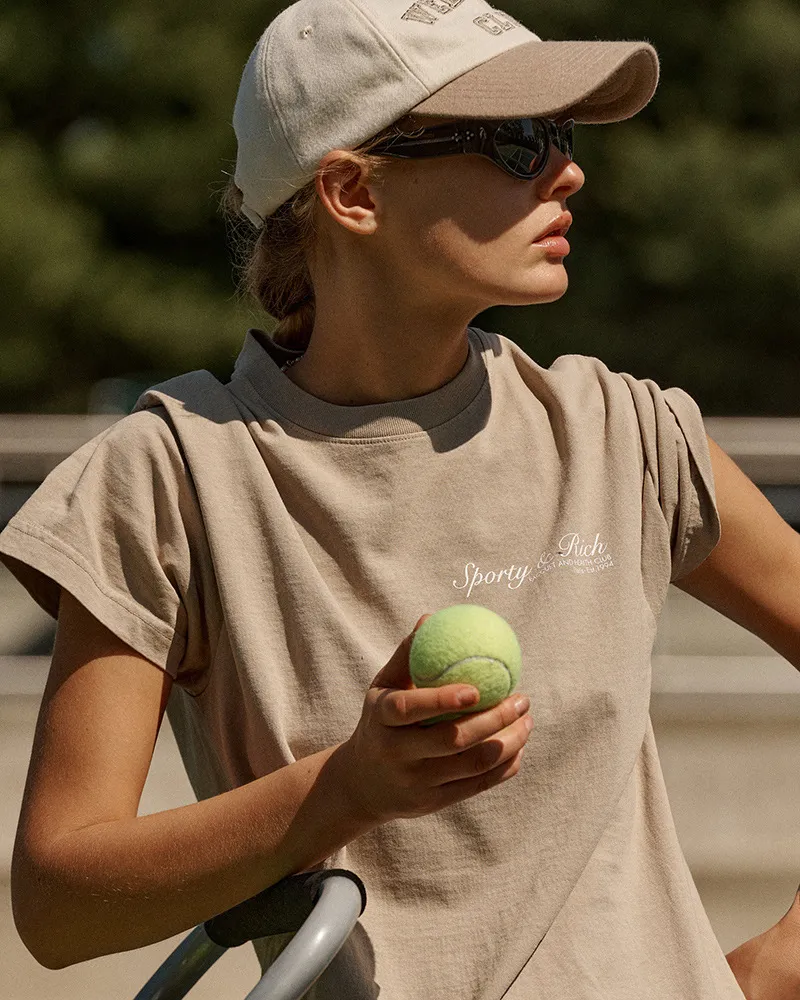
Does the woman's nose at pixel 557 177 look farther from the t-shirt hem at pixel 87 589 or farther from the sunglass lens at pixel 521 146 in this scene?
the t-shirt hem at pixel 87 589

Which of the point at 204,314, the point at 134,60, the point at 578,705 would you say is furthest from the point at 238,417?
the point at 134,60

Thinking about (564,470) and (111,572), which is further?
(564,470)

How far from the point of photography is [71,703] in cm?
174

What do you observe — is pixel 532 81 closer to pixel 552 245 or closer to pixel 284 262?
pixel 552 245

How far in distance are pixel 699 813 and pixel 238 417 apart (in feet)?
6.46

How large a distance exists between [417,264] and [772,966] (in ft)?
3.30

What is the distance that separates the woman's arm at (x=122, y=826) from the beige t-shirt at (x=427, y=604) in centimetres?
6

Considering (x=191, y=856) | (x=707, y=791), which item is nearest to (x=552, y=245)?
(x=191, y=856)

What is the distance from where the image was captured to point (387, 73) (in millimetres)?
1883

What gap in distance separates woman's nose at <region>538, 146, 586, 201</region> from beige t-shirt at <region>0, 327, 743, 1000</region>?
259 mm

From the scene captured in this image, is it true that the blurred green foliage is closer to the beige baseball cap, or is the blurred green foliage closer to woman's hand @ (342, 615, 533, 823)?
the beige baseball cap

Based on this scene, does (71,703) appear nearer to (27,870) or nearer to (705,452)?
(27,870)

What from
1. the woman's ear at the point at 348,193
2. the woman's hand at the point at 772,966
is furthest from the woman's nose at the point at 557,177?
the woman's hand at the point at 772,966

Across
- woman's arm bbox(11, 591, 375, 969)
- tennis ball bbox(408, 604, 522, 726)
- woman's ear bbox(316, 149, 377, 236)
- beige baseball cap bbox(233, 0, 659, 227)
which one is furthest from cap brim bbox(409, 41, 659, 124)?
woman's arm bbox(11, 591, 375, 969)
